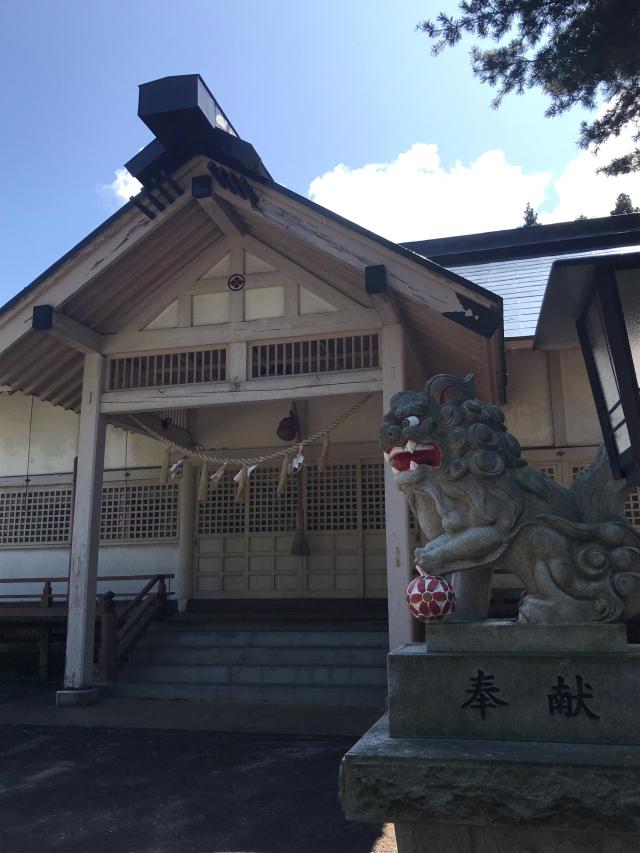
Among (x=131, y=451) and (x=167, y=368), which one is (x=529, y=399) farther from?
(x=131, y=451)

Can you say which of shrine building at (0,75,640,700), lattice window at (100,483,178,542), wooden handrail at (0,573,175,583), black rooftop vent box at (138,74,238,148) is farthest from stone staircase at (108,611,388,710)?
black rooftop vent box at (138,74,238,148)

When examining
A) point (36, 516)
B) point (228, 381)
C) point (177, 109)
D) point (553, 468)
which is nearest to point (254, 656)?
point (228, 381)

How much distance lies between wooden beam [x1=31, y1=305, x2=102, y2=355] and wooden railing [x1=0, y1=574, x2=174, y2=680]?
9.95ft

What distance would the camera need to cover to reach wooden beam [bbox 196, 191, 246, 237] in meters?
7.85

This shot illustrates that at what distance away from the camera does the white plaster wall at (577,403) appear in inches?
379

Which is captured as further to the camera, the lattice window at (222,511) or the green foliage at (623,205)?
the green foliage at (623,205)

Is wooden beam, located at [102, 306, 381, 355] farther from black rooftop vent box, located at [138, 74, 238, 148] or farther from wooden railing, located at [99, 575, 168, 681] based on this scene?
wooden railing, located at [99, 575, 168, 681]

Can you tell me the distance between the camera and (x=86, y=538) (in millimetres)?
7965

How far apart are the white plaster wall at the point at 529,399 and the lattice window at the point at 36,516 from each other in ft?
23.4

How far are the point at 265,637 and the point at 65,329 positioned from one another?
4489mm

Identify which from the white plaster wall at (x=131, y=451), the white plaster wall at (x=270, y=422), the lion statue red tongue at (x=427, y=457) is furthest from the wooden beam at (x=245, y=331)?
the lion statue red tongue at (x=427, y=457)

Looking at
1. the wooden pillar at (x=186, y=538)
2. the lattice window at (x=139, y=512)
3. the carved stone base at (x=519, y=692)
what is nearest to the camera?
the carved stone base at (x=519, y=692)

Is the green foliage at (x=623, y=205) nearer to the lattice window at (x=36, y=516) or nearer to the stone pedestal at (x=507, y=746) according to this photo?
the lattice window at (x=36, y=516)

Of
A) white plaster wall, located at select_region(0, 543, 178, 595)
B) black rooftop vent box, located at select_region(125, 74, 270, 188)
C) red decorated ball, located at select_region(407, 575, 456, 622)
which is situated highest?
black rooftop vent box, located at select_region(125, 74, 270, 188)
